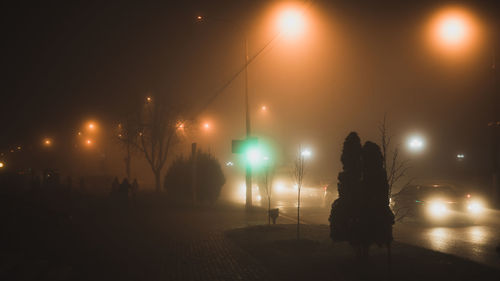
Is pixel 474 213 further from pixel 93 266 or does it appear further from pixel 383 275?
pixel 93 266

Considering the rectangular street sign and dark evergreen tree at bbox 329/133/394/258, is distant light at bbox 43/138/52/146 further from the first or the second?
dark evergreen tree at bbox 329/133/394/258

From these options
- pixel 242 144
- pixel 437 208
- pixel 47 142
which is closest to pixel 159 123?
pixel 242 144

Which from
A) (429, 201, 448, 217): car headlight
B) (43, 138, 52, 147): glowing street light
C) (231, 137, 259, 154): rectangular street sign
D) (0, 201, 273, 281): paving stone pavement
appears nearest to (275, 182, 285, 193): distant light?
(231, 137, 259, 154): rectangular street sign

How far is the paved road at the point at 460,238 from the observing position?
11117mm

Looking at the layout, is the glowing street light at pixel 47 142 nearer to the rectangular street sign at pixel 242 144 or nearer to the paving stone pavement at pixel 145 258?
the rectangular street sign at pixel 242 144

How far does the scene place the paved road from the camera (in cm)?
1112

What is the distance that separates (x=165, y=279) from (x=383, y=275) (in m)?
4.39

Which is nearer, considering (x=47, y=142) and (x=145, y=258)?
(x=145, y=258)

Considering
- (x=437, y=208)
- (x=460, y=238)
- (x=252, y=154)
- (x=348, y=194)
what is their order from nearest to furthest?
1. (x=348, y=194)
2. (x=460, y=238)
3. (x=437, y=208)
4. (x=252, y=154)

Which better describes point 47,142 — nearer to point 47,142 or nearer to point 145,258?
point 47,142

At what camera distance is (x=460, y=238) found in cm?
1366

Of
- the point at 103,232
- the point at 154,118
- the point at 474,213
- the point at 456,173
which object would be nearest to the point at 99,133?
the point at 154,118

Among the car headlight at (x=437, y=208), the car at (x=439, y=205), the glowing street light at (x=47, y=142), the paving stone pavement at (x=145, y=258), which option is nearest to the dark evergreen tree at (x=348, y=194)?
the paving stone pavement at (x=145, y=258)

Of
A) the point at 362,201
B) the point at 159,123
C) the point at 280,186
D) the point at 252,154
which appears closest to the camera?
the point at 362,201
